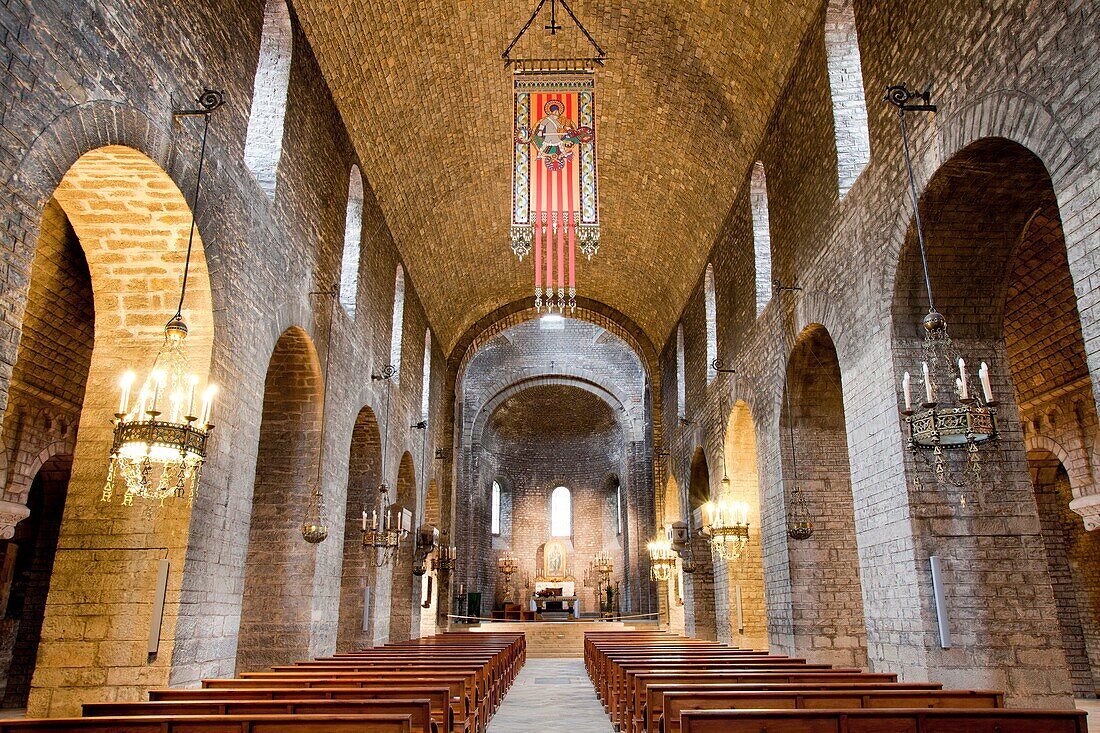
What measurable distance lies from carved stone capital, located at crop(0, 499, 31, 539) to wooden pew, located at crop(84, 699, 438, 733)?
6646 millimetres

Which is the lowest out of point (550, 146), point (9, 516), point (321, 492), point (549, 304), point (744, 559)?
point (744, 559)

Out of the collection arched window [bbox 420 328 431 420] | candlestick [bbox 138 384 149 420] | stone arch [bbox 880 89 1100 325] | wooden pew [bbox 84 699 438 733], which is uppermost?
arched window [bbox 420 328 431 420]

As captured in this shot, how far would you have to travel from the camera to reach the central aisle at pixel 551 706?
932 centimetres

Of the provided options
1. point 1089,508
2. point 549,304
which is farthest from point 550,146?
point 1089,508

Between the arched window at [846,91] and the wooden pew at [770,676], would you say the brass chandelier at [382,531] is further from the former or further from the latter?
the arched window at [846,91]

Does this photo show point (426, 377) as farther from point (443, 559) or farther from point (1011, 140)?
point (1011, 140)

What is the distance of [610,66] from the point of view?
45.8ft

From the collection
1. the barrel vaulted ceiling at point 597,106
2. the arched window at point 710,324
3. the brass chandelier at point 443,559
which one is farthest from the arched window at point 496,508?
the arched window at point 710,324

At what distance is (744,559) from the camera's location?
15.4m

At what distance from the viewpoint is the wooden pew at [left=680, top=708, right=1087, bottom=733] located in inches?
171

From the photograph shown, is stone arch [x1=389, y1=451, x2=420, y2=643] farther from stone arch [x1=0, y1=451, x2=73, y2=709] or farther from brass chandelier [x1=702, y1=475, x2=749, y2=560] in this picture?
brass chandelier [x1=702, y1=475, x2=749, y2=560]

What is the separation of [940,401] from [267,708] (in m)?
6.59

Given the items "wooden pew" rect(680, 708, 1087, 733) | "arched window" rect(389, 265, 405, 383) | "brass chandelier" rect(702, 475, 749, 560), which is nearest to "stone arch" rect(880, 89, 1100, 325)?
"wooden pew" rect(680, 708, 1087, 733)

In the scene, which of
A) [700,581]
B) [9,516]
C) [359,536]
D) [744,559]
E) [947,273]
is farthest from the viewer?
[700,581]
